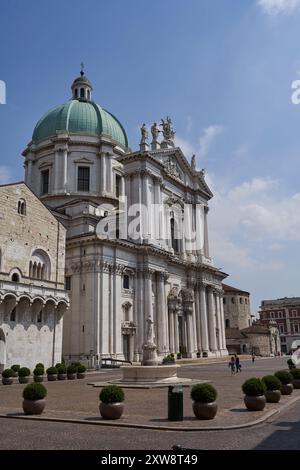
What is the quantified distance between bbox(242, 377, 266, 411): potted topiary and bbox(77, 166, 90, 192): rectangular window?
47.4m

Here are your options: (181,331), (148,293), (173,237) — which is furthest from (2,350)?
(173,237)

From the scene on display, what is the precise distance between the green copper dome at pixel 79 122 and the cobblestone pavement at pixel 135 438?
53844mm

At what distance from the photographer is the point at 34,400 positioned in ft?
49.6

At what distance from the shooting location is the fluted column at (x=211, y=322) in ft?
219

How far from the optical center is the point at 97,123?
64125 millimetres

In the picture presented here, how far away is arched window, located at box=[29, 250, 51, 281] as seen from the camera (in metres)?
38.0

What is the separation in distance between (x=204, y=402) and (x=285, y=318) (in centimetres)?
11148

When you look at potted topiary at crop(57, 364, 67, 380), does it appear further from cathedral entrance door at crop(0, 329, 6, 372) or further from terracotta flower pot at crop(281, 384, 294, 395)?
terracotta flower pot at crop(281, 384, 294, 395)

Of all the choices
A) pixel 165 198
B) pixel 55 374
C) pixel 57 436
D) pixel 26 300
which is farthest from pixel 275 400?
pixel 165 198

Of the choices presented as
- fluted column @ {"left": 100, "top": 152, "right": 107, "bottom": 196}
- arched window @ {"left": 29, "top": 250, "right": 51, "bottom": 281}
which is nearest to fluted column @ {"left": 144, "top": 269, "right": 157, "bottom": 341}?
fluted column @ {"left": 100, "top": 152, "right": 107, "bottom": 196}

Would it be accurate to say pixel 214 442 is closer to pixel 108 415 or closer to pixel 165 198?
pixel 108 415

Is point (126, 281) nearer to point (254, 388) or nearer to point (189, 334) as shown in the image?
point (189, 334)

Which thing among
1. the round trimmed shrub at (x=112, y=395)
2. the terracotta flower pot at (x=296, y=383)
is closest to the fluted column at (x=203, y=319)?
the terracotta flower pot at (x=296, y=383)
